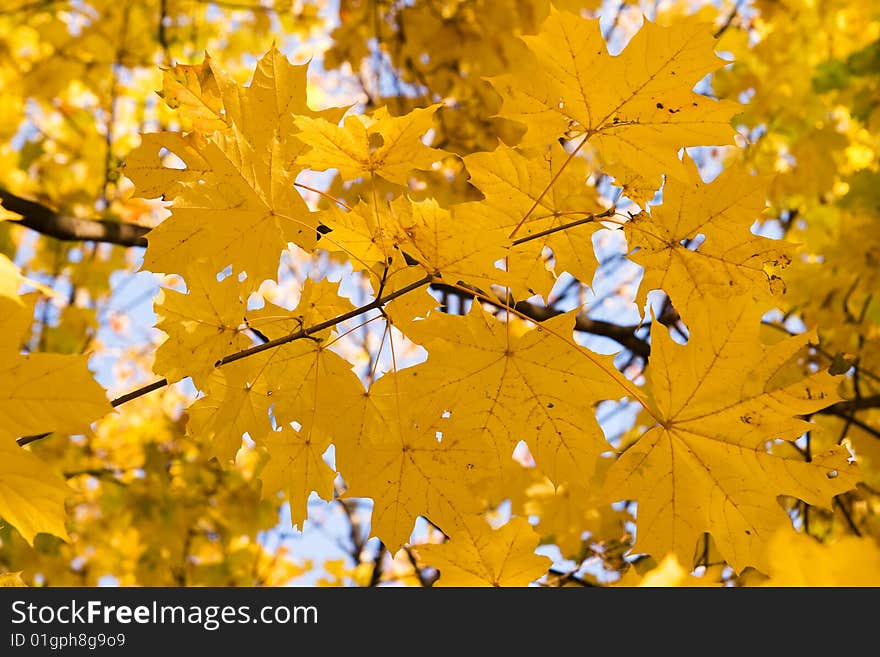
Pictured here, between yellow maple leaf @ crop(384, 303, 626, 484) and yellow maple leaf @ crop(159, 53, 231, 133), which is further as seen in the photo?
yellow maple leaf @ crop(159, 53, 231, 133)

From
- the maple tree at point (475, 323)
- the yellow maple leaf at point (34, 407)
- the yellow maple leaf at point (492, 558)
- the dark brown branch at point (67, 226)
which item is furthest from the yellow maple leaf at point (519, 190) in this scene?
the dark brown branch at point (67, 226)

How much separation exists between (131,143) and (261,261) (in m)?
3.74

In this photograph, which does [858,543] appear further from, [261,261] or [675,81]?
[261,261]

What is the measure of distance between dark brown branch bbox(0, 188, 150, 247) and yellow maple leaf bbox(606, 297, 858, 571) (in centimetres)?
119

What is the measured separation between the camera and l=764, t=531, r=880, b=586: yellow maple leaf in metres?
0.49

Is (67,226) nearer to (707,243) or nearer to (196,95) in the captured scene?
(196,95)

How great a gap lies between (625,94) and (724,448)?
517mm

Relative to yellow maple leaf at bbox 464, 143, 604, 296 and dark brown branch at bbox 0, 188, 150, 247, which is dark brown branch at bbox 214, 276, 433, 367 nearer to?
yellow maple leaf at bbox 464, 143, 604, 296

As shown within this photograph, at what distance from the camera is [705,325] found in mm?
1117

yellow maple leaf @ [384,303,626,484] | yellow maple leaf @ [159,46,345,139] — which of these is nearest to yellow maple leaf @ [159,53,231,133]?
yellow maple leaf @ [159,46,345,139]

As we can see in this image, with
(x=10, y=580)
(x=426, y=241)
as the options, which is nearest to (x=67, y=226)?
(x=10, y=580)

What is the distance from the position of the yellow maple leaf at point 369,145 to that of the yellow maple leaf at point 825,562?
69 centimetres

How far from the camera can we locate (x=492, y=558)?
1075 millimetres
